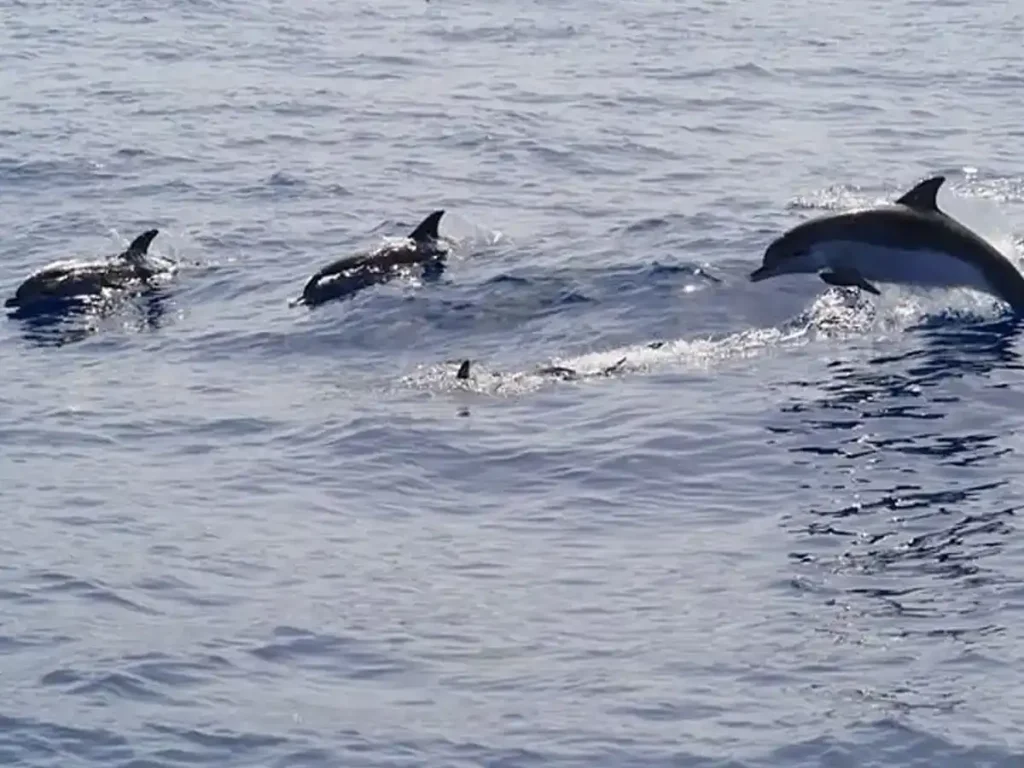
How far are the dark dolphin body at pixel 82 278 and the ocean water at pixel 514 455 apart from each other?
55 cm

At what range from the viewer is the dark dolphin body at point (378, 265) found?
A: 22.9 m

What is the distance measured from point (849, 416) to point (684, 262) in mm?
5595

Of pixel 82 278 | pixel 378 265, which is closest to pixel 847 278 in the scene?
pixel 378 265

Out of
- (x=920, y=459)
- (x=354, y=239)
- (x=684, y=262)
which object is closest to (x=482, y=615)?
(x=920, y=459)

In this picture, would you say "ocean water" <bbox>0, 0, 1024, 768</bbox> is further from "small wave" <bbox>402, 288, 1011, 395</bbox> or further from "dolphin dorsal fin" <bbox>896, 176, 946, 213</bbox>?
"dolphin dorsal fin" <bbox>896, 176, 946, 213</bbox>

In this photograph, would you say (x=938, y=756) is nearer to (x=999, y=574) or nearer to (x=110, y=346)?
(x=999, y=574)

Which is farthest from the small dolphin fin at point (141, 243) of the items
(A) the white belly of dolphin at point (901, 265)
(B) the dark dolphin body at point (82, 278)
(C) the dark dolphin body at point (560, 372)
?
(A) the white belly of dolphin at point (901, 265)

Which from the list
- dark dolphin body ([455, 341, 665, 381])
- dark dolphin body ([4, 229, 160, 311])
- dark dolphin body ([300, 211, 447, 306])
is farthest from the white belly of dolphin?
dark dolphin body ([4, 229, 160, 311])

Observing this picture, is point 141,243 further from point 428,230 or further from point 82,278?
point 428,230

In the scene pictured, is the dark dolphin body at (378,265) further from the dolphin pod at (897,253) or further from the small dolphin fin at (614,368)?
the small dolphin fin at (614,368)

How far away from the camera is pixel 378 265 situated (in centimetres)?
2350

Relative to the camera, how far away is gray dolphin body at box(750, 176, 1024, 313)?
19.9 meters

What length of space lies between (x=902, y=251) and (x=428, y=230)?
6443 mm

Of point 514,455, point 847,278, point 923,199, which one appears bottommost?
point 514,455
